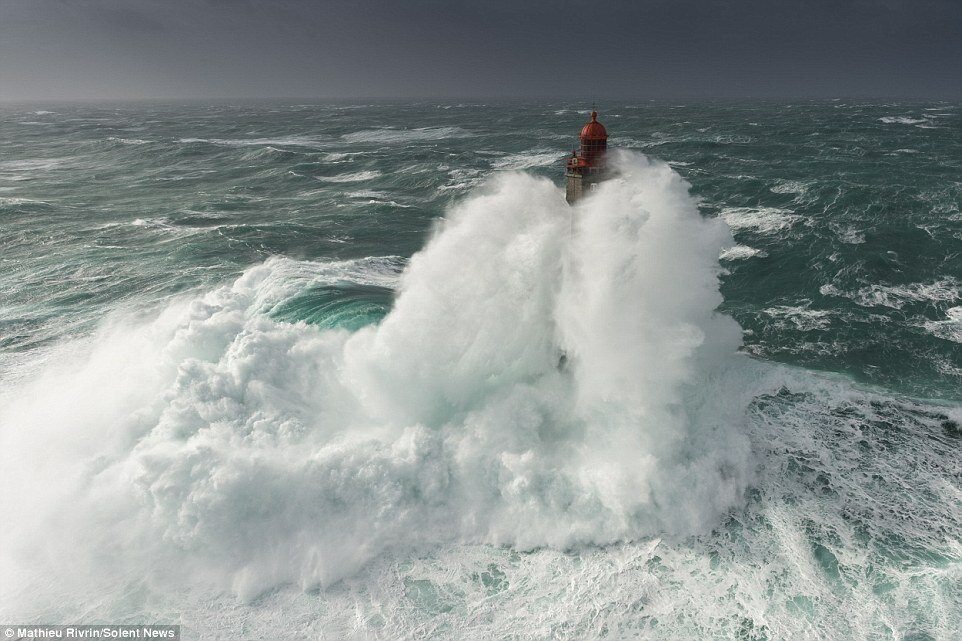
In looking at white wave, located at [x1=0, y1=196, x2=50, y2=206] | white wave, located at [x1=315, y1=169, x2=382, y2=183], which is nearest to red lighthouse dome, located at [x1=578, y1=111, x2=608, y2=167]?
white wave, located at [x1=315, y1=169, x2=382, y2=183]

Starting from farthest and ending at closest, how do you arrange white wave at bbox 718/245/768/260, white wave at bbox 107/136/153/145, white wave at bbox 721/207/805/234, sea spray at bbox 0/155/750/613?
white wave at bbox 107/136/153/145 → white wave at bbox 721/207/805/234 → white wave at bbox 718/245/768/260 → sea spray at bbox 0/155/750/613

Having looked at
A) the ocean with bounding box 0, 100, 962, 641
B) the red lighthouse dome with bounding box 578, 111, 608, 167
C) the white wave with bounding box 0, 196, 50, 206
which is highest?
the red lighthouse dome with bounding box 578, 111, 608, 167

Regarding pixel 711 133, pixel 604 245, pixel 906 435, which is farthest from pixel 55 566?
pixel 711 133

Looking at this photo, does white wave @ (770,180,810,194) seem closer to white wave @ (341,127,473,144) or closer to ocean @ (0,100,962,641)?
ocean @ (0,100,962,641)

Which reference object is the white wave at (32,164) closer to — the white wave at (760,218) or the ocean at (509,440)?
the ocean at (509,440)

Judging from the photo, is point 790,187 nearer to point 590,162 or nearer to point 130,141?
point 590,162

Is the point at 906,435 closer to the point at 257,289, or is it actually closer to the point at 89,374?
the point at 257,289

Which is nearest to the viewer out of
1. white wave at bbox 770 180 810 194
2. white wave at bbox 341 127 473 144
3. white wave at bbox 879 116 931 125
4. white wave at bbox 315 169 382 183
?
white wave at bbox 770 180 810 194

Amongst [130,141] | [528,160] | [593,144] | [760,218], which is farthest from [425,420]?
[130,141]
